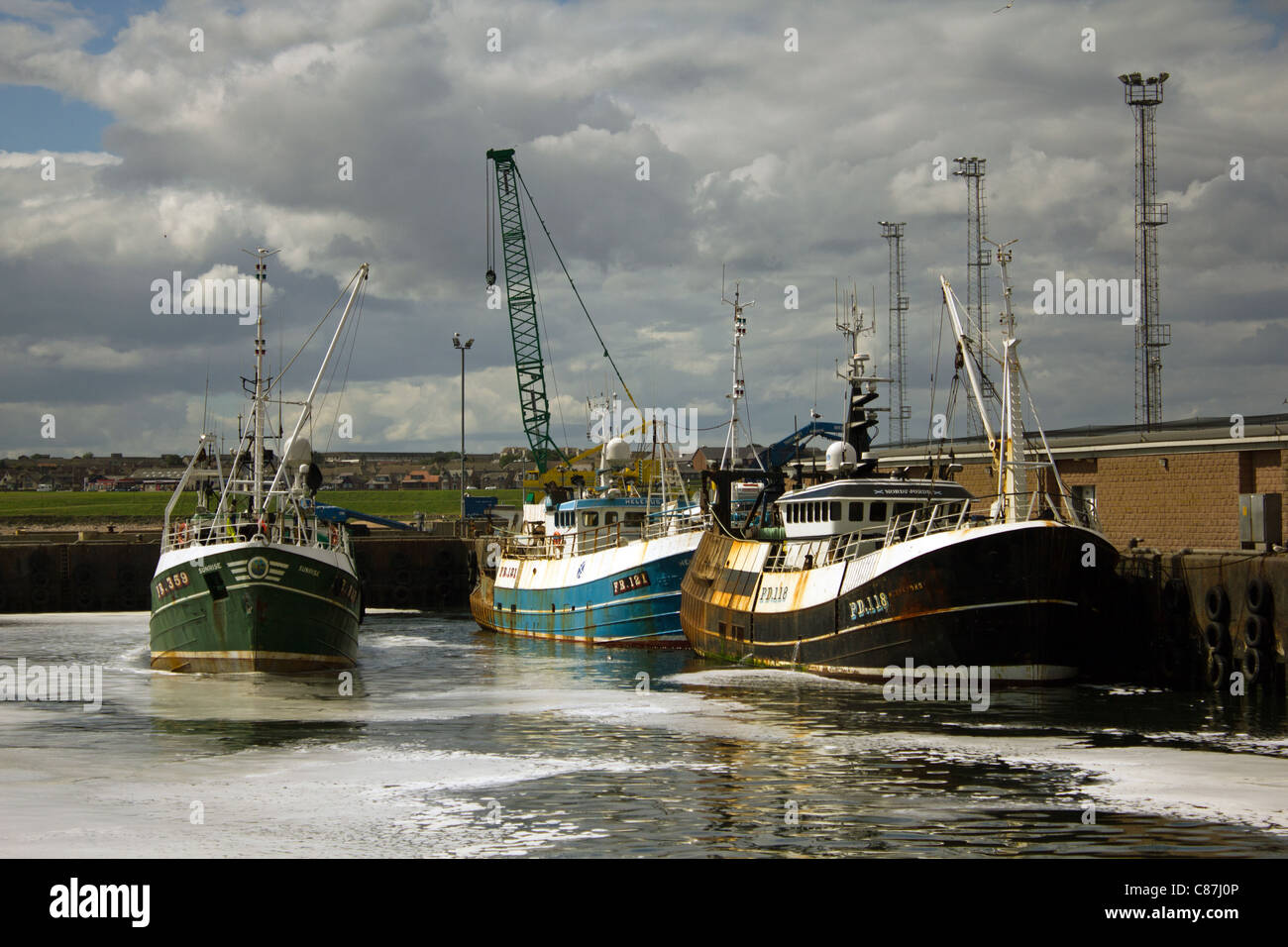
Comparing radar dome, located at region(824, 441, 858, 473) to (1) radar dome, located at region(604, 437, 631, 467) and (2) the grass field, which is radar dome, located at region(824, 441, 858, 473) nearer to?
(1) radar dome, located at region(604, 437, 631, 467)

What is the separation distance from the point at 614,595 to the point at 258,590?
684 inches

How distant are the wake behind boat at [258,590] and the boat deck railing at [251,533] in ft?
0.18

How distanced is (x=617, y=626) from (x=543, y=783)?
92.9 ft

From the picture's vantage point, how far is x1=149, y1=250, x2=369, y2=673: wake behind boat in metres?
33.5

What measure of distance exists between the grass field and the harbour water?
277 ft

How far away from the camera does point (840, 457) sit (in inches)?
1650

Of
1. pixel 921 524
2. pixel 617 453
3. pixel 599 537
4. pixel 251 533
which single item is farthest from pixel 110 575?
pixel 921 524

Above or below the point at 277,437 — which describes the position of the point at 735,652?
→ below

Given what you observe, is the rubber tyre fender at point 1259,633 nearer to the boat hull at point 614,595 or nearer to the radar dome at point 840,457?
the radar dome at point 840,457

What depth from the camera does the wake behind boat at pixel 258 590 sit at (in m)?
33.5

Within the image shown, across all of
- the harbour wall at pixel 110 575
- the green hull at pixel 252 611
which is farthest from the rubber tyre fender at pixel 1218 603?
the harbour wall at pixel 110 575

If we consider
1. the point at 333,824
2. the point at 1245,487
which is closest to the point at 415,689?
the point at 333,824
